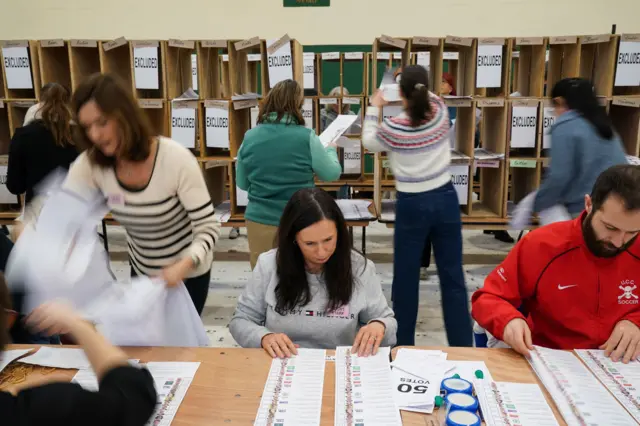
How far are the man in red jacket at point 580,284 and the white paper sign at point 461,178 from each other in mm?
2218

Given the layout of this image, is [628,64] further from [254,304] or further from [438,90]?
[254,304]

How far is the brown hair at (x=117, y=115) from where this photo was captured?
1.65 m

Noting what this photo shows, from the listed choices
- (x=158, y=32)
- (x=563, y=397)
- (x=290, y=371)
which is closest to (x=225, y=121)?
(x=290, y=371)

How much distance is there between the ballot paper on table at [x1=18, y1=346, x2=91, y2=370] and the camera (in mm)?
1453

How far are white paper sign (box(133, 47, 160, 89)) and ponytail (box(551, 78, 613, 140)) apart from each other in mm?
2739

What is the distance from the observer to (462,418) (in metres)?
1.16

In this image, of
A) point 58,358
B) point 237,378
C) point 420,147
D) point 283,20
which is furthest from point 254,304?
point 283,20

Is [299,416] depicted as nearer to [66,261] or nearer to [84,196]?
[66,261]

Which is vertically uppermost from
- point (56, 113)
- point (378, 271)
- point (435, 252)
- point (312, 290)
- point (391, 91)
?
point (391, 91)

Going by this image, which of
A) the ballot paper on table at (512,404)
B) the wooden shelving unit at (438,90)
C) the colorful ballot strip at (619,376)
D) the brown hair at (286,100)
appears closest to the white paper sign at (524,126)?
the wooden shelving unit at (438,90)

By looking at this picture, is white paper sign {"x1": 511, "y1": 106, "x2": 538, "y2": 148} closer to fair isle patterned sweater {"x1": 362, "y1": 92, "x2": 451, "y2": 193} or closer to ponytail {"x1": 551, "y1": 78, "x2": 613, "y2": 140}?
ponytail {"x1": 551, "y1": 78, "x2": 613, "y2": 140}

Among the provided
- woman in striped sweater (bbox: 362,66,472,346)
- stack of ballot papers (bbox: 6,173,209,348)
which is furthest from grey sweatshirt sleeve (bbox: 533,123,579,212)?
stack of ballot papers (bbox: 6,173,209,348)

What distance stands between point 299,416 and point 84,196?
43.4 inches

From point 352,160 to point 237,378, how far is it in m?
3.42
